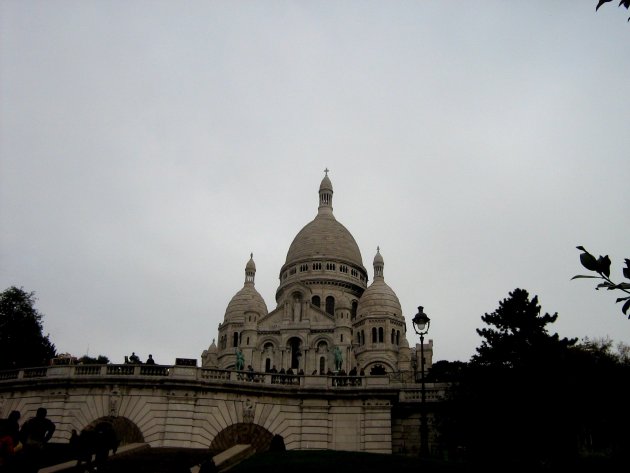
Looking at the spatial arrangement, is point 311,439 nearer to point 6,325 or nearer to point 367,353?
point 6,325

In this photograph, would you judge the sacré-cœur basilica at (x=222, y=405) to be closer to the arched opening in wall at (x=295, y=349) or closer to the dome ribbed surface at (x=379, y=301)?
the arched opening in wall at (x=295, y=349)

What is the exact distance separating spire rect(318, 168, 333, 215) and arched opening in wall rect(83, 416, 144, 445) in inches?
3067

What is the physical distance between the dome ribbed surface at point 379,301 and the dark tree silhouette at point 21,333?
1442 inches

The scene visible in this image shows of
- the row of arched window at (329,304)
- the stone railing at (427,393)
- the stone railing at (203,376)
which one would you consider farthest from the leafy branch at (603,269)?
the row of arched window at (329,304)

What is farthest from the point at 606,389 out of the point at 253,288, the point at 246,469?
the point at 253,288

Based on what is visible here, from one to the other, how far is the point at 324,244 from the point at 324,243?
7.5 inches

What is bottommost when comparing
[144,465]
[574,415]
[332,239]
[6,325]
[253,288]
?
[144,465]

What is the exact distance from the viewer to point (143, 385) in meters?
27.6

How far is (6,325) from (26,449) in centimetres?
5235

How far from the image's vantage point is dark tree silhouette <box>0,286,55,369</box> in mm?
55325

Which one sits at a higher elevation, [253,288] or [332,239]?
[332,239]

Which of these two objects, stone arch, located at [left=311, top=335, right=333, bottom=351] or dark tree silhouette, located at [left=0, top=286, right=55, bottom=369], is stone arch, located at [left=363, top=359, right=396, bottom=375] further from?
dark tree silhouette, located at [left=0, top=286, right=55, bottom=369]

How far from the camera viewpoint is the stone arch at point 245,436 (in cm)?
2785

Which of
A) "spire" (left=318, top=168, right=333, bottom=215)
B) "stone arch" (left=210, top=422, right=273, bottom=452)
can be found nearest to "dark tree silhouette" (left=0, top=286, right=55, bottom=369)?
"stone arch" (left=210, top=422, right=273, bottom=452)
